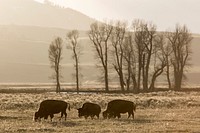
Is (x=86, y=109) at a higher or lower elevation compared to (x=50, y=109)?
lower

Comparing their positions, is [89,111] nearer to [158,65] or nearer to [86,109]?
[86,109]


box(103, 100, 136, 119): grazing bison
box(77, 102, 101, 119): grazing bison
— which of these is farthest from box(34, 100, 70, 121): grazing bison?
box(103, 100, 136, 119): grazing bison

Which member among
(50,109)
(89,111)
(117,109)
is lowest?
(89,111)

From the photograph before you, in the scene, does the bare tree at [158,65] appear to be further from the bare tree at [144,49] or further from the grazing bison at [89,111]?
the grazing bison at [89,111]

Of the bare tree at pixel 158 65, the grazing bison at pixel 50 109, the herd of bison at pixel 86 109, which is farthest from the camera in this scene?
the bare tree at pixel 158 65

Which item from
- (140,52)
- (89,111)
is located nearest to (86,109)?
(89,111)

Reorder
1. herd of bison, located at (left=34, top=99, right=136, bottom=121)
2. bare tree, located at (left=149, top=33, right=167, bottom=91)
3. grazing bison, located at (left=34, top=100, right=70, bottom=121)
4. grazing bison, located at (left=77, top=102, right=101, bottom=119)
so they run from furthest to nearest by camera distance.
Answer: bare tree, located at (left=149, top=33, right=167, bottom=91) < grazing bison, located at (left=77, top=102, right=101, bottom=119) < herd of bison, located at (left=34, top=99, right=136, bottom=121) < grazing bison, located at (left=34, top=100, right=70, bottom=121)

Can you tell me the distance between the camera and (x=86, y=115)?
33.0 meters

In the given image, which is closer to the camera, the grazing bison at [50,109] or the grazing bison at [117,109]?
the grazing bison at [50,109]

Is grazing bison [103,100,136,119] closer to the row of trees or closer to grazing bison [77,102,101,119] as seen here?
grazing bison [77,102,101,119]

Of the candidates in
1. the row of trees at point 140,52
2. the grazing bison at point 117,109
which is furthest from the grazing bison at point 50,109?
the row of trees at point 140,52

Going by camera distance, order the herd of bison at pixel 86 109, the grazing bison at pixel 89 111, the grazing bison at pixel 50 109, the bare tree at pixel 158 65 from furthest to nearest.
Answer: the bare tree at pixel 158 65
the grazing bison at pixel 89 111
the herd of bison at pixel 86 109
the grazing bison at pixel 50 109

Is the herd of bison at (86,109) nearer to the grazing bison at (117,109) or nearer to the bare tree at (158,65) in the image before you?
the grazing bison at (117,109)

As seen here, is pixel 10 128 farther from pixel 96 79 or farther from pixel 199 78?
pixel 199 78
